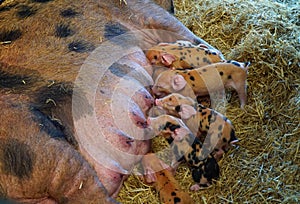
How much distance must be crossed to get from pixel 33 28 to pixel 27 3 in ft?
0.96

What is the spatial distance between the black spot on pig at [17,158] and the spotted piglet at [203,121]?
1011 millimetres

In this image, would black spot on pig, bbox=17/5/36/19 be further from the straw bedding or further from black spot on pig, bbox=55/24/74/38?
the straw bedding

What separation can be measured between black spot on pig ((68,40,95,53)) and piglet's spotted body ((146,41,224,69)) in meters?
0.47

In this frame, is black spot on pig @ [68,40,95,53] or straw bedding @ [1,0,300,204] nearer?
straw bedding @ [1,0,300,204]

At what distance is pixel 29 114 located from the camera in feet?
9.53

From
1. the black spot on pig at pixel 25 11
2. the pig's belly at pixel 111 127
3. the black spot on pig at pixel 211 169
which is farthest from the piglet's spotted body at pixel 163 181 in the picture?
the black spot on pig at pixel 25 11

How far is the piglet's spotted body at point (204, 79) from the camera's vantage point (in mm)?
3596

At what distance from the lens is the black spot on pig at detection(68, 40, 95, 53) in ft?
11.5

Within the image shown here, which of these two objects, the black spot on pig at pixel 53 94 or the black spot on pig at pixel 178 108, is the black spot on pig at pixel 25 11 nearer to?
the black spot on pig at pixel 53 94

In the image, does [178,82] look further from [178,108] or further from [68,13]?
[68,13]

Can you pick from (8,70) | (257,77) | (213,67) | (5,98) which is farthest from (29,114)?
(257,77)

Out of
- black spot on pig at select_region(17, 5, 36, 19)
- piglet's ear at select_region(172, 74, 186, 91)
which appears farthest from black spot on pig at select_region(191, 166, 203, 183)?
black spot on pig at select_region(17, 5, 36, 19)

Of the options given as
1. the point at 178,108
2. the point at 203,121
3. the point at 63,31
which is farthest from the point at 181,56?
the point at 63,31

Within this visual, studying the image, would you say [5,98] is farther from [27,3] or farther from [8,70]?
[27,3]
